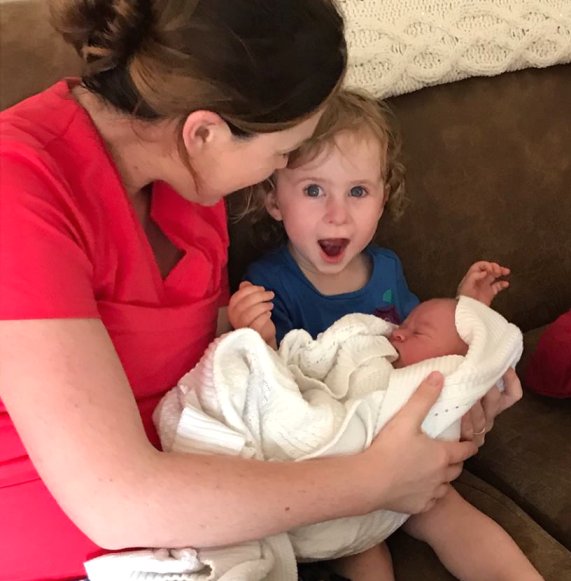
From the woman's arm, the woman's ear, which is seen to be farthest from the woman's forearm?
the woman's ear

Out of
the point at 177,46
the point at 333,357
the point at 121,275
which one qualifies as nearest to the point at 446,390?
the point at 333,357

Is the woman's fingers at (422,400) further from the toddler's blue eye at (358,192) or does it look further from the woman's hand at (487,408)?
the toddler's blue eye at (358,192)

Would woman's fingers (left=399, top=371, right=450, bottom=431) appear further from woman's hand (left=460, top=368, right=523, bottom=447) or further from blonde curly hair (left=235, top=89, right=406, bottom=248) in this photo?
blonde curly hair (left=235, top=89, right=406, bottom=248)

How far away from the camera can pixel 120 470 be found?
863 millimetres

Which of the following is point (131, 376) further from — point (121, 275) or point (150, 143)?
point (150, 143)

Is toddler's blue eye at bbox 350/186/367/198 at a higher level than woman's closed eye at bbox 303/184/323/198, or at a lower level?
lower

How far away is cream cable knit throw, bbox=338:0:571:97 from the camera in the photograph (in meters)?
1.50

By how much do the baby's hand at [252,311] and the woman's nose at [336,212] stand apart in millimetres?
178

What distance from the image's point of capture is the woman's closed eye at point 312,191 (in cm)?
133

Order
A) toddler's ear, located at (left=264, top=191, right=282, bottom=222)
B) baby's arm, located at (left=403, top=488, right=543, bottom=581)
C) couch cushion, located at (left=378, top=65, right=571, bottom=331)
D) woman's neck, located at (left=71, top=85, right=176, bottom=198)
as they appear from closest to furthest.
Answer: woman's neck, located at (left=71, top=85, right=176, bottom=198) < baby's arm, located at (left=403, top=488, right=543, bottom=581) < toddler's ear, located at (left=264, top=191, right=282, bottom=222) < couch cushion, located at (left=378, top=65, right=571, bottom=331)

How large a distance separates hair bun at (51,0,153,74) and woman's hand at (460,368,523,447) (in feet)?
2.32

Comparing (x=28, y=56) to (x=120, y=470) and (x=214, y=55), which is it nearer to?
(x=214, y=55)

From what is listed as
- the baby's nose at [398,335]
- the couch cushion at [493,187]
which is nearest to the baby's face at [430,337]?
the baby's nose at [398,335]

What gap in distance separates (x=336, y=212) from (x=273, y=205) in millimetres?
125
